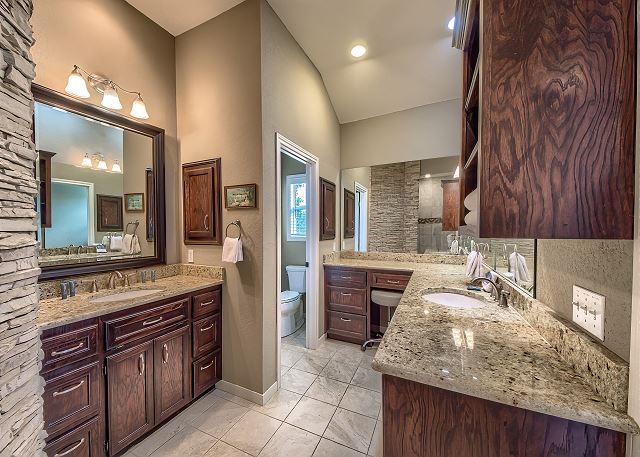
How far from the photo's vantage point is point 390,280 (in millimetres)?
2729

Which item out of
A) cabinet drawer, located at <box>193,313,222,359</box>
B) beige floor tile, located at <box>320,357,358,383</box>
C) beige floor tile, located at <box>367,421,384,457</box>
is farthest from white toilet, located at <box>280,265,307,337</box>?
beige floor tile, located at <box>367,421,384,457</box>

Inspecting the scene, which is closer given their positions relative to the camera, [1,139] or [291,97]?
[1,139]

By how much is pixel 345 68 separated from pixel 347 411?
10.8 feet

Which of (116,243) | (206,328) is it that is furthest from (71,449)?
(116,243)

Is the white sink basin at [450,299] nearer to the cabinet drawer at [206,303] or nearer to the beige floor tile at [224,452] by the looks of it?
the beige floor tile at [224,452]

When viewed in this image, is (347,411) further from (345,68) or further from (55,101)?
(345,68)

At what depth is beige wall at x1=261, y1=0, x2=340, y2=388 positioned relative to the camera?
1931mm

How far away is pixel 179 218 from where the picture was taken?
2328 mm

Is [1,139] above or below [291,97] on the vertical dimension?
below

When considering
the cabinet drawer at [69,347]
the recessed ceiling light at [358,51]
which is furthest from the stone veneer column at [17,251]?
the recessed ceiling light at [358,51]

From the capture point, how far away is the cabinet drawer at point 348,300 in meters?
2.86

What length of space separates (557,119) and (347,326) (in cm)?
275

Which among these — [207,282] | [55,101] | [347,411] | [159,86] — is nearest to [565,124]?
[347,411]

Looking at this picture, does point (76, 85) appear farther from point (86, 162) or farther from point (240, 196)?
point (240, 196)
